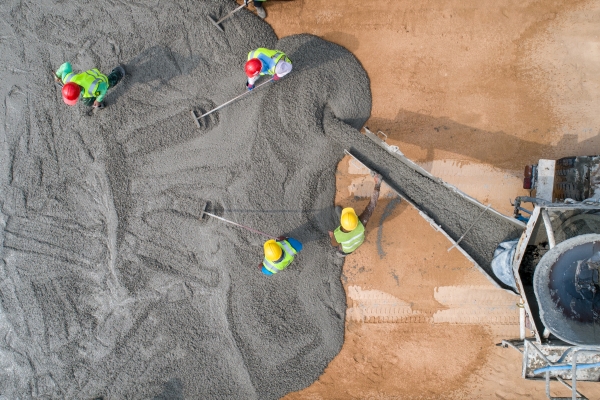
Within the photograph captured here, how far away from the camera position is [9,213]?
5520 millimetres

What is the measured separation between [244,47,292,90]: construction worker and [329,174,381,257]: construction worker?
1.93 metres

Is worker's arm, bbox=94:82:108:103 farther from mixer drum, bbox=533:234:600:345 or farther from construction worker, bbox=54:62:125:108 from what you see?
mixer drum, bbox=533:234:600:345

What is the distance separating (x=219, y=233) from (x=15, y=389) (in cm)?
372

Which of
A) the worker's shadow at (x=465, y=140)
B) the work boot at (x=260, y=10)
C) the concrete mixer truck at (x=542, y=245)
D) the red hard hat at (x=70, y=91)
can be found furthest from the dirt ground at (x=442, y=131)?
the red hard hat at (x=70, y=91)

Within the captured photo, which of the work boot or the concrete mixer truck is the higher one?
the work boot

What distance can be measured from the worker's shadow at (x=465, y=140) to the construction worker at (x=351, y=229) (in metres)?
1.00

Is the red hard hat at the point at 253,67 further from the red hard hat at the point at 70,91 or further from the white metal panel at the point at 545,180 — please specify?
the white metal panel at the point at 545,180

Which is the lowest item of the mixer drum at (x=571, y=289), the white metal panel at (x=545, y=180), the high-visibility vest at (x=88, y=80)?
the mixer drum at (x=571, y=289)

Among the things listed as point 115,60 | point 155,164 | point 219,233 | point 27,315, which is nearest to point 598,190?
point 219,233

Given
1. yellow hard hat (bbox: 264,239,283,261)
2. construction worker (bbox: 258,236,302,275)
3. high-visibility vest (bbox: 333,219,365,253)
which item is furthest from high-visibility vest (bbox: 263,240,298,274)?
high-visibility vest (bbox: 333,219,365,253)

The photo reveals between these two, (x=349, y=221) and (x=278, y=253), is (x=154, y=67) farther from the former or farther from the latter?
(x=349, y=221)

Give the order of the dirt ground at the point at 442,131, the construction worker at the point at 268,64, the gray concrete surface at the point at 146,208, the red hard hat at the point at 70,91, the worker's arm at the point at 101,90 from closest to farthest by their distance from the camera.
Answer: the red hard hat at the point at 70,91 → the construction worker at the point at 268,64 → the worker's arm at the point at 101,90 → the gray concrete surface at the point at 146,208 → the dirt ground at the point at 442,131

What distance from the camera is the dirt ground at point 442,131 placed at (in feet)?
19.1

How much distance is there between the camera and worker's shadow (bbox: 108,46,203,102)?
5562 mm
